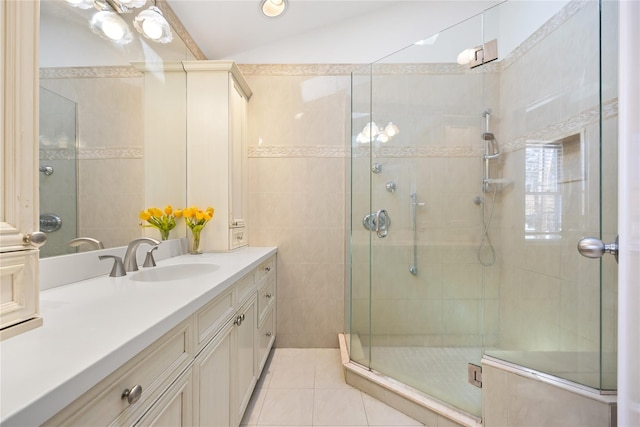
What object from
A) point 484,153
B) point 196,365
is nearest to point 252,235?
point 196,365

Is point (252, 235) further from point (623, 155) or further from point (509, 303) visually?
point (623, 155)

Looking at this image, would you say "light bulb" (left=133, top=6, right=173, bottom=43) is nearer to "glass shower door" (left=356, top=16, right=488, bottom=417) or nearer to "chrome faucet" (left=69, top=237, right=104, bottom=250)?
"chrome faucet" (left=69, top=237, right=104, bottom=250)

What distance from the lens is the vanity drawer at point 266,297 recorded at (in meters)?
1.67

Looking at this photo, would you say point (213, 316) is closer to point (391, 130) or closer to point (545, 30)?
point (391, 130)

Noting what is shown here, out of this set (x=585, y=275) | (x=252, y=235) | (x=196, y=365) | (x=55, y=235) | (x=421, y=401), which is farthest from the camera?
(x=252, y=235)

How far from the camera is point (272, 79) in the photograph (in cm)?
223

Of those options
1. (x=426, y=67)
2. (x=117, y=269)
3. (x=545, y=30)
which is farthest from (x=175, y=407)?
(x=545, y=30)

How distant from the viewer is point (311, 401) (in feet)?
5.14

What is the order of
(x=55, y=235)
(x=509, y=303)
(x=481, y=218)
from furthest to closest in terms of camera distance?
(x=481, y=218) → (x=509, y=303) → (x=55, y=235)

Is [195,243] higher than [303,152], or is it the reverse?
[303,152]

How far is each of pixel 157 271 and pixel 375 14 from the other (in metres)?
2.44

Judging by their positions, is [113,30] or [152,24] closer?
[113,30]

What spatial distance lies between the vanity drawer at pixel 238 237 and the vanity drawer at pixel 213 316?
2.65 feet

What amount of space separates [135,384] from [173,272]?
0.82 metres
